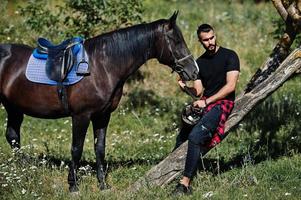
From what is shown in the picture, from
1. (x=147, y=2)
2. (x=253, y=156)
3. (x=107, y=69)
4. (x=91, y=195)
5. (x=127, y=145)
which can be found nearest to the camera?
(x=91, y=195)

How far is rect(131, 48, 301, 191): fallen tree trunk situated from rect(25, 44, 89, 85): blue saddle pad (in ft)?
4.37

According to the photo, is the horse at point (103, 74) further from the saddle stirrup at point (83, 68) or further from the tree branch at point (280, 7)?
the tree branch at point (280, 7)

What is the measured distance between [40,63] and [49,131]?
311 centimetres

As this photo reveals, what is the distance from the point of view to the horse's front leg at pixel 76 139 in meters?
6.71

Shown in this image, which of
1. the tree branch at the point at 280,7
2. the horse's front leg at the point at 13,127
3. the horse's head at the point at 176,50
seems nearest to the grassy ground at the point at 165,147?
the horse's front leg at the point at 13,127

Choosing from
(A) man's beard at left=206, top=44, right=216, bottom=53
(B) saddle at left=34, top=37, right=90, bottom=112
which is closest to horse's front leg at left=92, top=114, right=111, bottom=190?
(B) saddle at left=34, top=37, right=90, bottom=112

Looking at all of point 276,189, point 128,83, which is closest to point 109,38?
point 276,189

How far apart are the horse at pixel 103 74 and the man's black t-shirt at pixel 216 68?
0.45 ft

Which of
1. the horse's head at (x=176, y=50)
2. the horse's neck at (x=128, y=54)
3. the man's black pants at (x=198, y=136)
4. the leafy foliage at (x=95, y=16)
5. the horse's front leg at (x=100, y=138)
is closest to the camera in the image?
the man's black pants at (x=198, y=136)

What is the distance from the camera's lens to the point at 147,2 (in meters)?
17.2

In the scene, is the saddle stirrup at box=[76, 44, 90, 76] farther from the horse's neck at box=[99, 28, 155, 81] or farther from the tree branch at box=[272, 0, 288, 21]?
the tree branch at box=[272, 0, 288, 21]

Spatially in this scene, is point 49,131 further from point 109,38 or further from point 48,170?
point 109,38

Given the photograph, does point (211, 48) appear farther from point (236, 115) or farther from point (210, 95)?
point (236, 115)

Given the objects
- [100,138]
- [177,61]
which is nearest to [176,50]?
[177,61]
